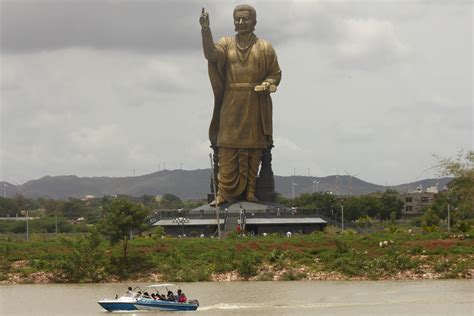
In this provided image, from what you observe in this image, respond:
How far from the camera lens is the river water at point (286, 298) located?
33938 mm

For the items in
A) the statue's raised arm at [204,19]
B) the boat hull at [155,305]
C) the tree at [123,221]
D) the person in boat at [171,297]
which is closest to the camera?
the boat hull at [155,305]

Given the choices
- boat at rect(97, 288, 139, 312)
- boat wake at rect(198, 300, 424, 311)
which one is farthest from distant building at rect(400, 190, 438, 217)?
boat at rect(97, 288, 139, 312)

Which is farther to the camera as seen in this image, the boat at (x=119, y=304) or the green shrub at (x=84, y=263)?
the green shrub at (x=84, y=263)

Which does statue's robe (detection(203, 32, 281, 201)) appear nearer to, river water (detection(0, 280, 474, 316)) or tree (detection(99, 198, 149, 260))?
tree (detection(99, 198, 149, 260))

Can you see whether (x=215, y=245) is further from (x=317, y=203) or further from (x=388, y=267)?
(x=317, y=203)

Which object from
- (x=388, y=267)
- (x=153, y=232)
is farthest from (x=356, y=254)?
(x=153, y=232)

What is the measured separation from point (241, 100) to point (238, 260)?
624 inches

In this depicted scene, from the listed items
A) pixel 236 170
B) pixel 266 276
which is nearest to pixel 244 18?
pixel 236 170

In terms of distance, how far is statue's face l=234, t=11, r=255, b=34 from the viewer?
59.3 meters

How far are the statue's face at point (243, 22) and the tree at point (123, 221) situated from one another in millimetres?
14682

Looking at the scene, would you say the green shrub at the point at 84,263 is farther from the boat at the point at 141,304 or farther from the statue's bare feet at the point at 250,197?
the statue's bare feet at the point at 250,197

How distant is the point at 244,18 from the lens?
59.3m

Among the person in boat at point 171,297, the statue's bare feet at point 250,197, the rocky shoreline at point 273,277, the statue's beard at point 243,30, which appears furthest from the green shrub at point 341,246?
the statue's beard at point 243,30

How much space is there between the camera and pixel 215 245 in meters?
49.0
